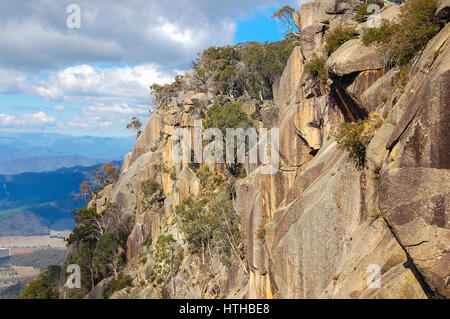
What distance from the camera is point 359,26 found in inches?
873

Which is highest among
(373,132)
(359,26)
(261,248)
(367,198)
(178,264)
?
(359,26)

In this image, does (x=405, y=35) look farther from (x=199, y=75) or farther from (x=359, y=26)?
(x=199, y=75)

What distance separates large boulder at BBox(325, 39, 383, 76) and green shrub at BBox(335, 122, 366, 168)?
454 centimetres

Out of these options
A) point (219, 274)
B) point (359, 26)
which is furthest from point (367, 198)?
point (219, 274)

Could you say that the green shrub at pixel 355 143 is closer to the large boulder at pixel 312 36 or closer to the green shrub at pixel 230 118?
the large boulder at pixel 312 36

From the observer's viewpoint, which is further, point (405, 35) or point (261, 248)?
point (261, 248)

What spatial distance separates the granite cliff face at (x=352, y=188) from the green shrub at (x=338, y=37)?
80 cm

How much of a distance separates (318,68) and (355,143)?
10.9 m

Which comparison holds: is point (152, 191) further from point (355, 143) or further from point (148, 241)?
point (355, 143)

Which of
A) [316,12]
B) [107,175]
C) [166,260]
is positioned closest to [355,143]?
[316,12]

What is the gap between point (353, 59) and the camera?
61.6 feet
